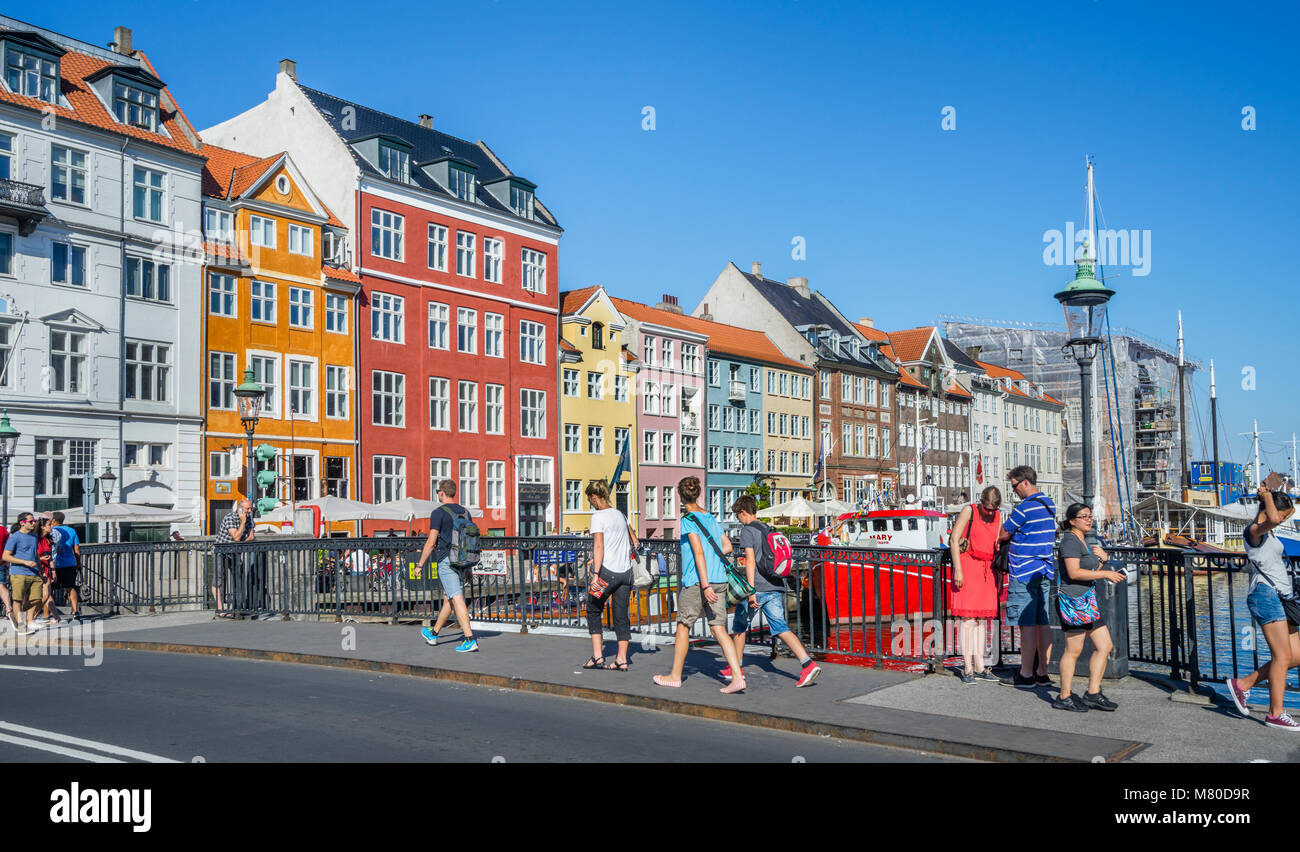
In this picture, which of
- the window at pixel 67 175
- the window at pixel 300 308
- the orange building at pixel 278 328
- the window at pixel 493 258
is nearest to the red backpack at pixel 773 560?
the orange building at pixel 278 328

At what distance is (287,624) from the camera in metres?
17.7

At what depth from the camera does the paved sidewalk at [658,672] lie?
857cm

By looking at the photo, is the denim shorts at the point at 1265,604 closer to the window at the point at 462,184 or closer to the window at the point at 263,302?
the window at the point at 263,302

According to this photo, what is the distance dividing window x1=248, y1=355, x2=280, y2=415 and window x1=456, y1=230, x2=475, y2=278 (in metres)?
11.0

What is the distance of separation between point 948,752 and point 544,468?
150 feet

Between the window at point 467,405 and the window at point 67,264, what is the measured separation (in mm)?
16619

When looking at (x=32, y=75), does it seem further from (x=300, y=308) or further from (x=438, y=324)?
(x=438, y=324)

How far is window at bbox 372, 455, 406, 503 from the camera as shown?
148 feet

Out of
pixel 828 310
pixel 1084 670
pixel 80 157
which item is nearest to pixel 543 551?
pixel 1084 670

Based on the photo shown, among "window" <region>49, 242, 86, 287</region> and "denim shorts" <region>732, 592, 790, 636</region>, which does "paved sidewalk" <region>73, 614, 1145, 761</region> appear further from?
"window" <region>49, 242, 86, 287</region>

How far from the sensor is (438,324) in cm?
4884
